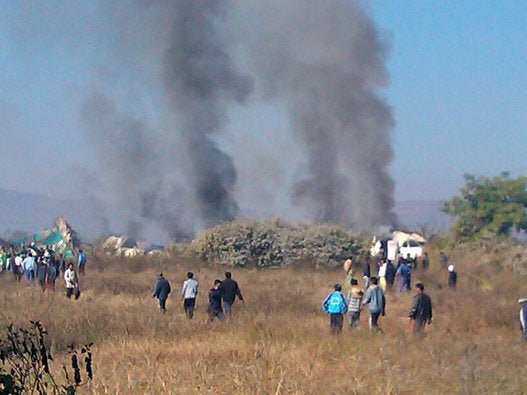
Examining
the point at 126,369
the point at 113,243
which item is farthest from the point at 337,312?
the point at 113,243

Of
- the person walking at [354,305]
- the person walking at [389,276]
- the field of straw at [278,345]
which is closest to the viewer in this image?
the field of straw at [278,345]

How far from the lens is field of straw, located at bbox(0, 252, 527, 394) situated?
10.1 m

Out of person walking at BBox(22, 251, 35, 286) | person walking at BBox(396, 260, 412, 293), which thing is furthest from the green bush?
person walking at BBox(396, 260, 412, 293)

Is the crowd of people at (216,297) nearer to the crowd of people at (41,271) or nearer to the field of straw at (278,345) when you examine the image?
the field of straw at (278,345)

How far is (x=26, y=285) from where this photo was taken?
26188 mm

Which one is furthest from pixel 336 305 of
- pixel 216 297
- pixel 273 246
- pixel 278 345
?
pixel 273 246

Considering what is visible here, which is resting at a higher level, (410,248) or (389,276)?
(410,248)

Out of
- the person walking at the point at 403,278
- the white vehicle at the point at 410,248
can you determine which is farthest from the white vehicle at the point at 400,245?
the person walking at the point at 403,278

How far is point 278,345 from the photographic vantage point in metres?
12.9

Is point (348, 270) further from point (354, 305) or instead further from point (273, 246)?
point (273, 246)

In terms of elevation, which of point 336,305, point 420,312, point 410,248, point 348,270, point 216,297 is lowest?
point 420,312

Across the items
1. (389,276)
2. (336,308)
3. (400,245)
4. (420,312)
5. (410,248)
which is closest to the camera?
(420,312)

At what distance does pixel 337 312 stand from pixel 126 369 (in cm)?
533

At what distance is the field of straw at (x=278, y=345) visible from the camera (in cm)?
1007
